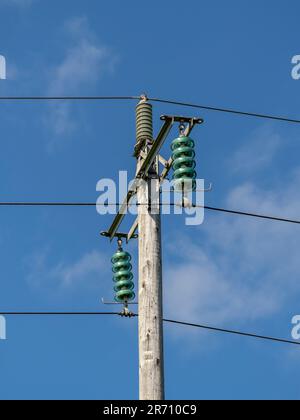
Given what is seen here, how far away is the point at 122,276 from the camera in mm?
15000

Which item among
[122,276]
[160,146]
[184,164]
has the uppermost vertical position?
[160,146]

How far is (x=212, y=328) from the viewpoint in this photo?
47.4 ft

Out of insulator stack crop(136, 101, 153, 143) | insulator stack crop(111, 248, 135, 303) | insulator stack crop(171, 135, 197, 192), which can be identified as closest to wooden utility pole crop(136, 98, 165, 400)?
insulator stack crop(136, 101, 153, 143)

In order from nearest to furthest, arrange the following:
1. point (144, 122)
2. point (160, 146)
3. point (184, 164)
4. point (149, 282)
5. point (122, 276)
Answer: point (149, 282) < point (184, 164) < point (160, 146) < point (144, 122) < point (122, 276)

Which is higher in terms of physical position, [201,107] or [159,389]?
[201,107]

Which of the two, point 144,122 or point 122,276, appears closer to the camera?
point 144,122

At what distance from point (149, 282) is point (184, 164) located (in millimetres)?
1531

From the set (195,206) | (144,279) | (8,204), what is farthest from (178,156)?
(8,204)

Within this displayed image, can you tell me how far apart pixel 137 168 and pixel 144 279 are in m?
1.65

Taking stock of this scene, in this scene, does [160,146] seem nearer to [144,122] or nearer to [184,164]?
[184,164]

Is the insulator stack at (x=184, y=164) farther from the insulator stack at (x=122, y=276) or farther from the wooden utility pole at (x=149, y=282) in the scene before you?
the insulator stack at (x=122, y=276)

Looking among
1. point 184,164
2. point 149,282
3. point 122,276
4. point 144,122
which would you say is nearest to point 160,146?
point 184,164

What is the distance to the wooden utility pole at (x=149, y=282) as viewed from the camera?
42.2 ft

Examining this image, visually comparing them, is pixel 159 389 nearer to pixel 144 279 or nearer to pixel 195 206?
pixel 144 279
